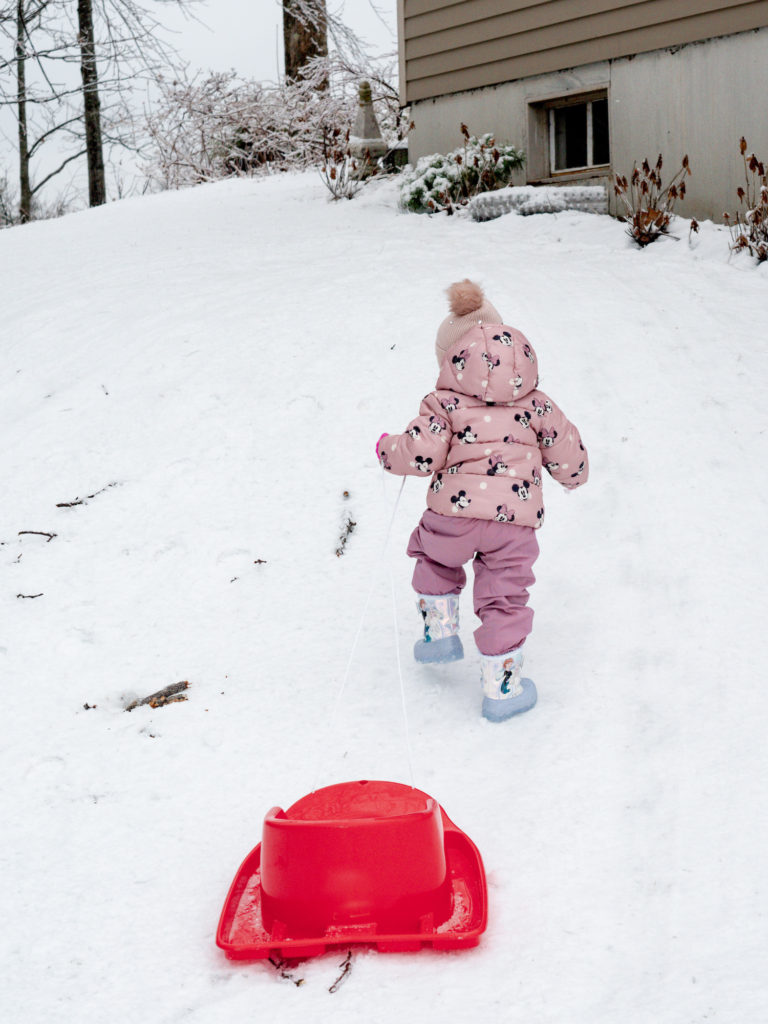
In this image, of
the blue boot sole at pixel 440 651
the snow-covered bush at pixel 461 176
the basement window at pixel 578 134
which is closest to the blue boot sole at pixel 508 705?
the blue boot sole at pixel 440 651

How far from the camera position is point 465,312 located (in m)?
3.38

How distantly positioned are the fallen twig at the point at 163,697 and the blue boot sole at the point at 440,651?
2.90 feet

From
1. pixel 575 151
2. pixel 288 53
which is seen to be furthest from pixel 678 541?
pixel 288 53

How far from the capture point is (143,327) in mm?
6680

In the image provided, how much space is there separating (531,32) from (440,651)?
7.70 m

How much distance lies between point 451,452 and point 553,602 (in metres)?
1.04

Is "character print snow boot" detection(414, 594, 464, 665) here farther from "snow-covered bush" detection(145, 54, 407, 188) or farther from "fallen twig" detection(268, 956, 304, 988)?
"snow-covered bush" detection(145, 54, 407, 188)

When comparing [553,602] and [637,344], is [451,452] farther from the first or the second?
[637,344]

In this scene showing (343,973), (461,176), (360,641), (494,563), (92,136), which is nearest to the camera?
(343,973)

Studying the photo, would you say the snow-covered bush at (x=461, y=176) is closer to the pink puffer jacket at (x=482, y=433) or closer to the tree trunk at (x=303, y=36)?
the pink puffer jacket at (x=482, y=433)

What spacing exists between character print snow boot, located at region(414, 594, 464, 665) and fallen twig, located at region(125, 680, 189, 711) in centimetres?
90

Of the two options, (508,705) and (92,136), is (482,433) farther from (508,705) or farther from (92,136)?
(92,136)

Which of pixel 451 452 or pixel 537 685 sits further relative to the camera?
pixel 537 685

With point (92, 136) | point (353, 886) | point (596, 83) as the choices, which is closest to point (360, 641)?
point (353, 886)
